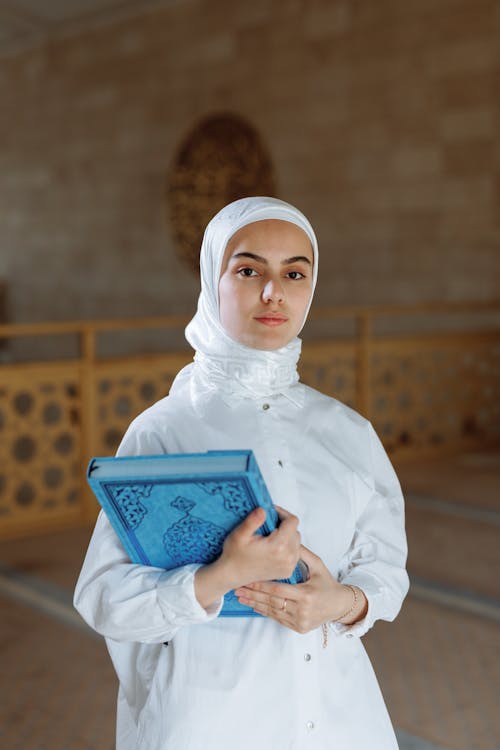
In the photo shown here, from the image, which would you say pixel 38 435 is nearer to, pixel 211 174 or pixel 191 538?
pixel 191 538

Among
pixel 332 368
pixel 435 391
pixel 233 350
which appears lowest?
pixel 435 391

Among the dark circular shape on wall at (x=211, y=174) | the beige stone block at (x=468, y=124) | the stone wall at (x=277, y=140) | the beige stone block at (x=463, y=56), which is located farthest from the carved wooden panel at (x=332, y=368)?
the dark circular shape on wall at (x=211, y=174)

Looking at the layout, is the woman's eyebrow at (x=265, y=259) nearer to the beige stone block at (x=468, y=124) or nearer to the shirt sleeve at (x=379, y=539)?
the shirt sleeve at (x=379, y=539)

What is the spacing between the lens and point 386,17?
6.43 meters

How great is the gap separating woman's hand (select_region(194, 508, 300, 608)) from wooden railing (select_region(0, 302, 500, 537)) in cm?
337

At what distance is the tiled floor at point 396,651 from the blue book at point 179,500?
4.77 ft

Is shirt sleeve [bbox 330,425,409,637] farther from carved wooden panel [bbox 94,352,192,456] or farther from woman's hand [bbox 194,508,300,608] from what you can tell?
carved wooden panel [bbox 94,352,192,456]

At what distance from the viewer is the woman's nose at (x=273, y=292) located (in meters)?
1.07

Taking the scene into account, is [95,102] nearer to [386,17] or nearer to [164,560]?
[386,17]

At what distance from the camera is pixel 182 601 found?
95cm

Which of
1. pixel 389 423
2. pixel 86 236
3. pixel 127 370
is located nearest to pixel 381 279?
pixel 389 423

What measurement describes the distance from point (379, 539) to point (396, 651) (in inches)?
69.8

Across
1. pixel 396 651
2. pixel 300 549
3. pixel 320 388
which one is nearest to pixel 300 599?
pixel 300 549

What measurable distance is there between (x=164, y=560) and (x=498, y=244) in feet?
17.5
